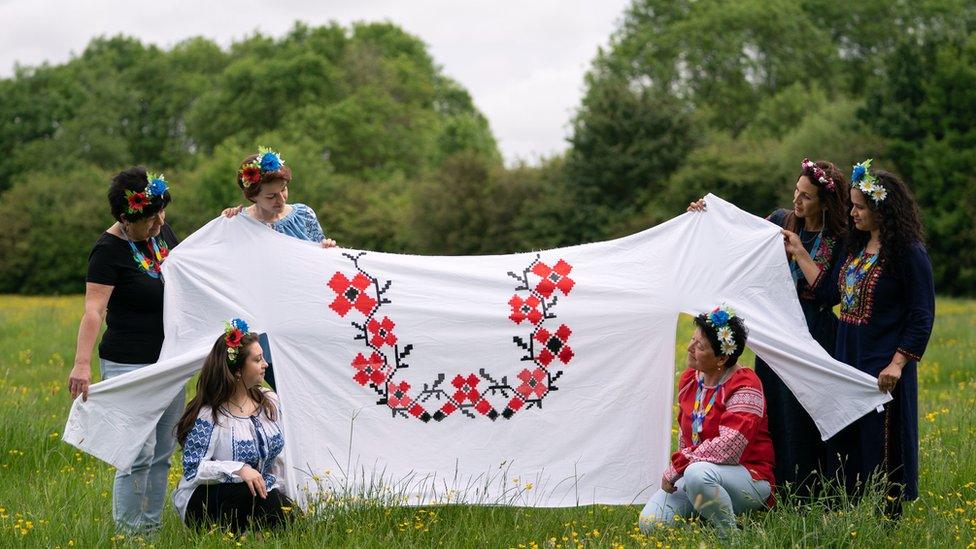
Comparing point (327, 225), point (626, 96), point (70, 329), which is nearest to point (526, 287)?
point (70, 329)

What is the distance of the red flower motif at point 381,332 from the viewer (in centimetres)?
645

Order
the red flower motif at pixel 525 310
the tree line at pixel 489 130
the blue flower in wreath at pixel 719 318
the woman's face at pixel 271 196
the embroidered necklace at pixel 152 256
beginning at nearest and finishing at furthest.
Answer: the blue flower in wreath at pixel 719 318 → the embroidered necklace at pixel 152 256 → the red flower motif at pixel 525 310 → the woman's face at pixel 271 196 → the tree line at pixel 489 130

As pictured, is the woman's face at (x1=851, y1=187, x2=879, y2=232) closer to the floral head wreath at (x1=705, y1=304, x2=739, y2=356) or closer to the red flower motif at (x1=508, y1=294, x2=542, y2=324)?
the floral head wreath at (x1=705, y1=304, x2=739, y2=356)

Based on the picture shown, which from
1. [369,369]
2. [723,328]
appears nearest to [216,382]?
[369,369]

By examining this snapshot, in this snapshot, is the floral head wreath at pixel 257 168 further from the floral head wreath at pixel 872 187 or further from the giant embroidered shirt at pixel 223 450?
the floral head wreath at pixel 872 187

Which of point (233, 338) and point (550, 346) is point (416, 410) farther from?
point (233, 338)

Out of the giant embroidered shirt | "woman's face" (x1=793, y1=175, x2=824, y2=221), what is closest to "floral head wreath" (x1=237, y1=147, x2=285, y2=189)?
the giant embroidered shirt

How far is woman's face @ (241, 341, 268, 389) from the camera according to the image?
605 centimetres

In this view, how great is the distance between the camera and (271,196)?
6598mm

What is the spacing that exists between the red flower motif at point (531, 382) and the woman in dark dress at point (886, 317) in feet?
5.82

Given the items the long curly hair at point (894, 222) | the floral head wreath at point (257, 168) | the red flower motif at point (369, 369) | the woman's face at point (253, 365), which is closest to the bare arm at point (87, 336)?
the woman's face at point (253, 365)

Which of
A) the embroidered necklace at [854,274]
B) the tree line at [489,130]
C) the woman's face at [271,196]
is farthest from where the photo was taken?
the tree line at [489,130]

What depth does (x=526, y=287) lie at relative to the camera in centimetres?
654

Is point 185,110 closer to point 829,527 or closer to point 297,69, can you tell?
point 297,69
